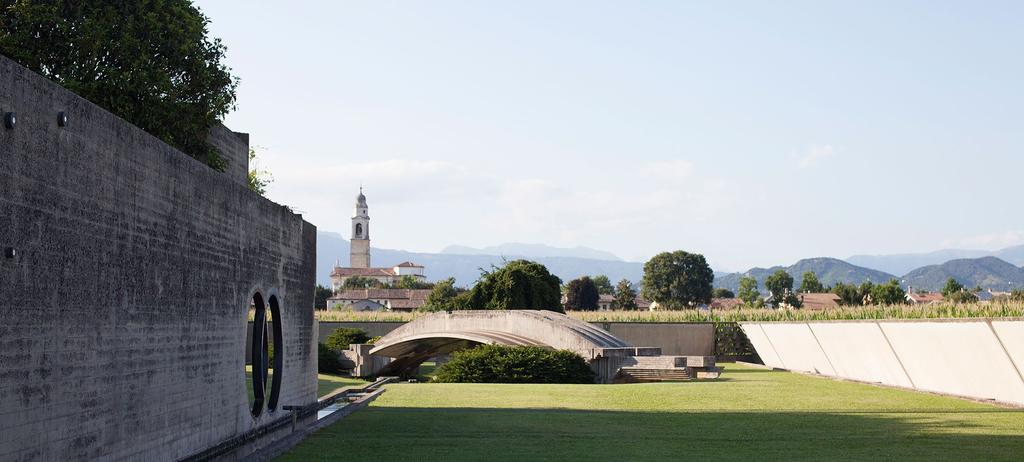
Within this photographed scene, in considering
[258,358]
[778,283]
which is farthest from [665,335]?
[778,283]

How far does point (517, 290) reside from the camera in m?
48.3

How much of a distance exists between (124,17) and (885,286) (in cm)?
10070

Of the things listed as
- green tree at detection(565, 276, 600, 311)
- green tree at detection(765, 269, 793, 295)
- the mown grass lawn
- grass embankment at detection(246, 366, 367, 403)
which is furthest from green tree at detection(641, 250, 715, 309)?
the mown grass lawn

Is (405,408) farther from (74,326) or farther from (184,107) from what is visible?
(74,326)

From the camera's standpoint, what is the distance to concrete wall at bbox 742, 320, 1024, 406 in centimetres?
2031

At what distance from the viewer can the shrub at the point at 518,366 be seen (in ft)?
99.9

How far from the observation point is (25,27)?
17.9 meters

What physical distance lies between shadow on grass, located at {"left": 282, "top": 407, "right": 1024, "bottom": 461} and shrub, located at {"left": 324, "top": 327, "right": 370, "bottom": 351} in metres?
17.8

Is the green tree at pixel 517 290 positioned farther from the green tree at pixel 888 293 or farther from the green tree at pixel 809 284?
the green tree at pixel 809 284

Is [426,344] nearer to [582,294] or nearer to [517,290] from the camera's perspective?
[517,290]

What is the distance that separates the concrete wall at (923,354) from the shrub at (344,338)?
1404 cm

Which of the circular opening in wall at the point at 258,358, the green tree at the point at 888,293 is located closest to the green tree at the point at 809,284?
the green tree at the point at 888,293

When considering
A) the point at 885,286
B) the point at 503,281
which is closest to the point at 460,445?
the point at 503,281

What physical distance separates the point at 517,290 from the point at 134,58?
99.7 feet
